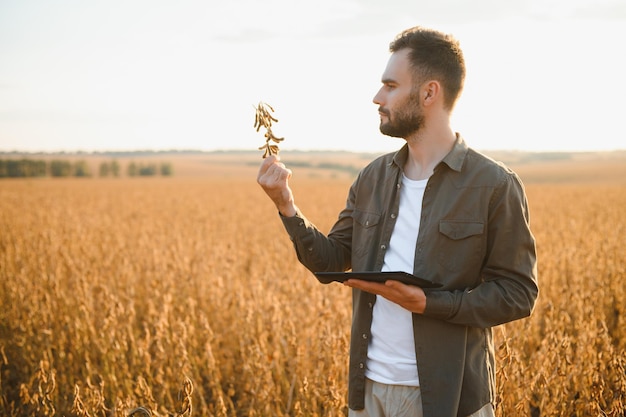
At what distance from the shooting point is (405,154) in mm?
2283

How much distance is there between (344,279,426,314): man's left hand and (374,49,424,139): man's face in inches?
23.8

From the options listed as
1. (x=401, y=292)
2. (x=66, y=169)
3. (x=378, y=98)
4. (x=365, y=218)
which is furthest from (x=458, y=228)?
(x=66, y=169)

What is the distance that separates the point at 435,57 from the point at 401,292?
35.2 inches

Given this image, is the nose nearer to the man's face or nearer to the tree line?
the man's face

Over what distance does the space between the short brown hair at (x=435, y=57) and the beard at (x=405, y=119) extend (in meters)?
0.09

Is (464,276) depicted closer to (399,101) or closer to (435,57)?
(399,101)

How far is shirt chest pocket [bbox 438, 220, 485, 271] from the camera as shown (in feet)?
6.46

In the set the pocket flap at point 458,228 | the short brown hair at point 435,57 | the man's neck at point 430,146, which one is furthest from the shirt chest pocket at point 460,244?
the short brown hair at point 435,57

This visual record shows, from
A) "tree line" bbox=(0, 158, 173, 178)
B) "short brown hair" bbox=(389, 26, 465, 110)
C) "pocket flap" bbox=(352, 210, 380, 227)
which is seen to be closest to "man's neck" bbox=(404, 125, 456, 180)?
"short brown hair" bbox=(389, 26, 465, 110)

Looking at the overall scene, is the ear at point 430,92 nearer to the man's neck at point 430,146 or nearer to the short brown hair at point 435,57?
the short brown hair at point 435,57

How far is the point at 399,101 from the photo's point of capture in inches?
81.4

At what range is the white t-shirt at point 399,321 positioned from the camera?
2.00m

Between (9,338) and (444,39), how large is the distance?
15.7 ft

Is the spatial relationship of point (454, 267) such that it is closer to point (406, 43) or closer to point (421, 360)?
point (421, 360)
